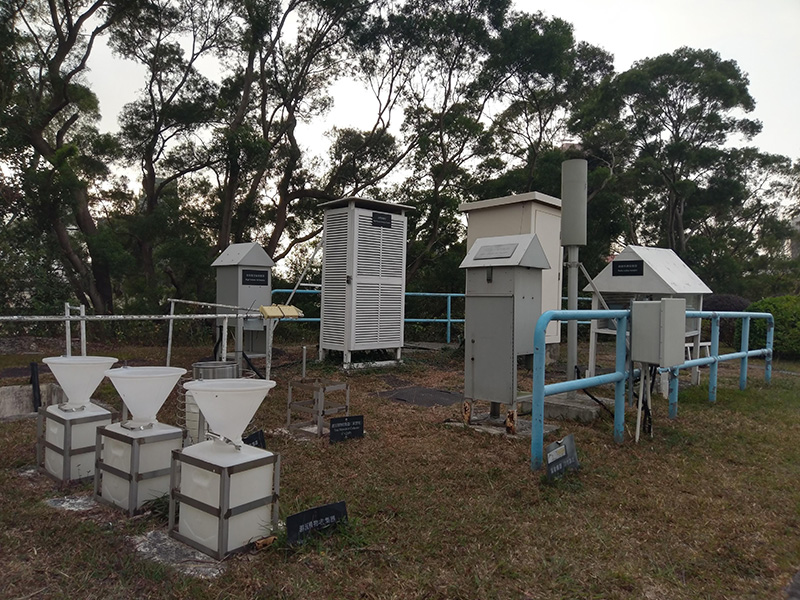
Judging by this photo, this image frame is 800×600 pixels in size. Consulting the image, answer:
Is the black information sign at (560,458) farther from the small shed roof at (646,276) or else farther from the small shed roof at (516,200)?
the small shed roof at (516,200)

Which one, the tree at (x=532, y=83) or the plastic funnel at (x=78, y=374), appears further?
the tree at (x=532, y=83)

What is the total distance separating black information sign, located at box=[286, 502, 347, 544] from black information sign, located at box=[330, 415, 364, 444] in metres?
1.53

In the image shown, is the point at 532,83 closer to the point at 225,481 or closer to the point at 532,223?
the point at 532,223

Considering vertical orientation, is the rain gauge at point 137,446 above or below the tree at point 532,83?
below

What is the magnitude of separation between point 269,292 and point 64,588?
20.2 ft

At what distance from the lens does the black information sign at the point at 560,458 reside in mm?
→ 3369

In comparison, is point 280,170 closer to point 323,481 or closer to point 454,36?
point 454,36

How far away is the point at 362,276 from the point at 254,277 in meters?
1.61

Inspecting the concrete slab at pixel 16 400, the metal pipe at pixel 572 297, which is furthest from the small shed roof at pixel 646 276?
the concrete slab at pixel 16 400

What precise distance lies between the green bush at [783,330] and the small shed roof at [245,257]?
9.76 metres

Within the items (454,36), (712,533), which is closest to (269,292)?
(712,533)

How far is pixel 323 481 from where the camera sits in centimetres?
336

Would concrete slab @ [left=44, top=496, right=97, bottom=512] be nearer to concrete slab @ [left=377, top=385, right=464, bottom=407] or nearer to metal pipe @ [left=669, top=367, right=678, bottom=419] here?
concrete slab @ [left=377, top=385, right=464, bottom=407]

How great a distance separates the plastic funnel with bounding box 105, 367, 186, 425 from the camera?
278 centimetres
